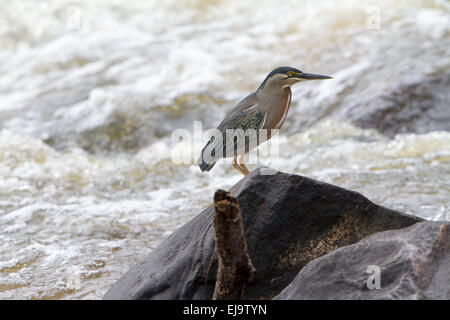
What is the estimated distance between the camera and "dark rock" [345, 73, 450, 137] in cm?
743

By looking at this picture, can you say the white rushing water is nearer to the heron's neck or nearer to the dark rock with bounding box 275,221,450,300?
the heron's neck

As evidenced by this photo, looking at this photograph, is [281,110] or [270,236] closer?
[270,236]

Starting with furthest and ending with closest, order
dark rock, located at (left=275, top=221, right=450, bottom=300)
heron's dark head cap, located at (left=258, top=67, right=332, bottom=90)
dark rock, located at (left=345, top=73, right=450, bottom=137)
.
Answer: dark rock, located at (left=345, top=73, right=450, bottom=137)
heron's dark head cap, located at (left=258, top=67, right=332, bottom=90)
dark rock, located at (left=275, top=221, right=450, bottom=300)

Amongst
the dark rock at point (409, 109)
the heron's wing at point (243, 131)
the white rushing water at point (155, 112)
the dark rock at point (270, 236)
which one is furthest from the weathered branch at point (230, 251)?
the dark rock at point (409, 109)

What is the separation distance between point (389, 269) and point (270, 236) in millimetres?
751

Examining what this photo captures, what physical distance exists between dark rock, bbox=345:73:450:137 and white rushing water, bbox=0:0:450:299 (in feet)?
0.55

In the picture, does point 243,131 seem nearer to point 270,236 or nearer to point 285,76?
point 285,76

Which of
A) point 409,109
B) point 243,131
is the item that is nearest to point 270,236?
point 243,131

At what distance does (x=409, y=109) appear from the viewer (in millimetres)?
7582

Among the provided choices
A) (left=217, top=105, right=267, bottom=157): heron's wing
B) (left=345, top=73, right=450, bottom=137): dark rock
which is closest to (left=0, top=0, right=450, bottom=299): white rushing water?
(left=345, top=73, right=450, bottom=137): dark rock

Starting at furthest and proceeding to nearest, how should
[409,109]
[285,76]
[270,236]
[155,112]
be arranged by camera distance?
[155,112], [409,109], [285,76], [270,236]

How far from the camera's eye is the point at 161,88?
9484mm

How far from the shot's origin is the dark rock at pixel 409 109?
743 cm
